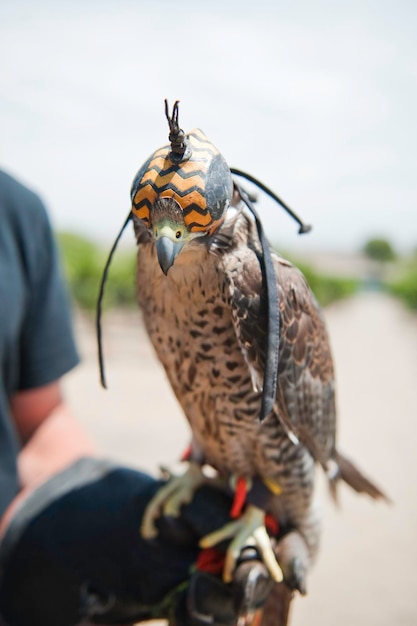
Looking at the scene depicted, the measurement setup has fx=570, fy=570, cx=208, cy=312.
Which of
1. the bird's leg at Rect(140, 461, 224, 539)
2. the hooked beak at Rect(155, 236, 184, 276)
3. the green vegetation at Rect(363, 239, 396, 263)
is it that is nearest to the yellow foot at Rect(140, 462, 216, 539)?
the bird's leg at Rect(140, 461, 224, 539)

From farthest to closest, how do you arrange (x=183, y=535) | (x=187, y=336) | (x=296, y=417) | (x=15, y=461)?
(x=15, y=461) → (x=183, y=535) → (x=296, y=417) → (x=187, y=336)

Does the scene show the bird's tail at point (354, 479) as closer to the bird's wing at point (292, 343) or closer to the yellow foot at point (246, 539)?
the bird's wing at point (292, 343)

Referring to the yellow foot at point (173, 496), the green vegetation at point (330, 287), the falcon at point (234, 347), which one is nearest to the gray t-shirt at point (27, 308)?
the yellow foot at point (173, 496)

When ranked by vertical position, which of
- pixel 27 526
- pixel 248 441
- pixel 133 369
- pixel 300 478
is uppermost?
pixel 248 441

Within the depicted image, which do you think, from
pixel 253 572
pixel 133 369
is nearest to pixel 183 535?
pixel 253 572

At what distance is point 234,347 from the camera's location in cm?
102

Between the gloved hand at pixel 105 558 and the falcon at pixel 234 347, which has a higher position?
the falcon at pixel 234 347

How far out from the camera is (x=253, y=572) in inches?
44.5

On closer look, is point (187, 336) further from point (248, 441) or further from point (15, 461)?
point (15, 461)

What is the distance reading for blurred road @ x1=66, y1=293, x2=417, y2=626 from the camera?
3119 mm

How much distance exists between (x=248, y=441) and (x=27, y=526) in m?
0.74

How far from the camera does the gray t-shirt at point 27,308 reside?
174cm

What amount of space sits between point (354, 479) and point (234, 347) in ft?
1.88

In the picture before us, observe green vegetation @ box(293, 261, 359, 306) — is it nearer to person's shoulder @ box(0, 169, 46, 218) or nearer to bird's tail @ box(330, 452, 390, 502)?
person's shoulder @ box(0, 169, 46, 218)
